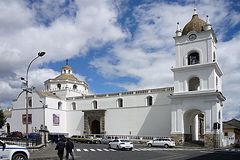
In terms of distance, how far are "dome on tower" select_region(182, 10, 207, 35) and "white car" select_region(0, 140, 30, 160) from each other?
34631 mm

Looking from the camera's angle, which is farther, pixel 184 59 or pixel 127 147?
pixel 184 59

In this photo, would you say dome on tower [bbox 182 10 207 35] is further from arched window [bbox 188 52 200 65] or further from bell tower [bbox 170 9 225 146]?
arched window [bbox 188 52 200 65]

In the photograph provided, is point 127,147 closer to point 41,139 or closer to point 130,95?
point 41,139

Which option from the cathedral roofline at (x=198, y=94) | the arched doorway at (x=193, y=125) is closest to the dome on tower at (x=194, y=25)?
the cathedral roofline at (x=198, y=94)

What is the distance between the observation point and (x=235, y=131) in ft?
242

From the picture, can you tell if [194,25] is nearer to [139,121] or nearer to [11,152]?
[139,121]

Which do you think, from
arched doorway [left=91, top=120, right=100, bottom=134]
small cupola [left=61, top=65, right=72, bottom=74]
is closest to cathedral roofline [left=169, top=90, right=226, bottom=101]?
arched doorway [left=91, top=120, right=100, bottom=134]

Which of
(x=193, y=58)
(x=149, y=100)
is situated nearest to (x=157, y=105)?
(x=149, y=100)

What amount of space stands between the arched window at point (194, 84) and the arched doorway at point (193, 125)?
3457mm

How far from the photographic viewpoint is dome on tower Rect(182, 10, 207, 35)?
46797mm

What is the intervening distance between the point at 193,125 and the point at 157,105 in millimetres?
6494

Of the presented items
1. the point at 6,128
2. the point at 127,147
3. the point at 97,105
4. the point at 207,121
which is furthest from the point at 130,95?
the point at 6,128

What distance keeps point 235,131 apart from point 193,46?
115 feet

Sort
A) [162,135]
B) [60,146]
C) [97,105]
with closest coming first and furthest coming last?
[60,146], [162,135], [97,105]
